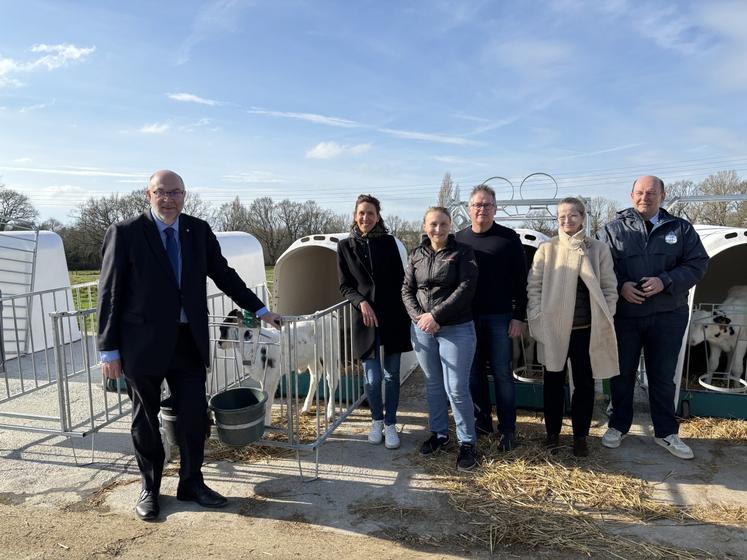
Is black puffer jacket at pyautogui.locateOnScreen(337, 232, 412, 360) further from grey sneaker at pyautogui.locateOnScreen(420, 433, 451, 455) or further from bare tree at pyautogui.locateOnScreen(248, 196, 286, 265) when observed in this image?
bare tree at pyautogui.locateOnScreen(248, 196, 286, 265)

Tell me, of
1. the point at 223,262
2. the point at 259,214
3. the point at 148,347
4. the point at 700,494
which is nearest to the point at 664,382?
the point at 700,494

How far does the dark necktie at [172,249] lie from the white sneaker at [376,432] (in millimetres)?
2369

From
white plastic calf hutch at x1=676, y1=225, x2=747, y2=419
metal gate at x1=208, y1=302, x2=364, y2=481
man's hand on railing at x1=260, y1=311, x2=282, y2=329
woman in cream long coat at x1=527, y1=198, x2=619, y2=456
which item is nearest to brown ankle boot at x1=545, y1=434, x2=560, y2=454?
woman in cream long coat at x1=527, y1=198, x2=619, y2=456

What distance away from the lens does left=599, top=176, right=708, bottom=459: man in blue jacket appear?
4.30 m

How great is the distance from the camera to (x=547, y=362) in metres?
4.27

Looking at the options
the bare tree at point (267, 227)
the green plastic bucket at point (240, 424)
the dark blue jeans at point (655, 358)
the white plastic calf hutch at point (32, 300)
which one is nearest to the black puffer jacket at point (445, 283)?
the green plastic bucket at point (240, 424)

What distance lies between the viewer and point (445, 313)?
391 cm

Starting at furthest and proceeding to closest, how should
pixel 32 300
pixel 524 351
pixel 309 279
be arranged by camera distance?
pixel 32 300 < pixel 309 279 < pixel 524 351

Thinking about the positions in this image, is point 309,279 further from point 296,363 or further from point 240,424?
point 240,424

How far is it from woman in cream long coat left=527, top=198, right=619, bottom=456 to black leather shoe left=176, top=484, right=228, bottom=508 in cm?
279

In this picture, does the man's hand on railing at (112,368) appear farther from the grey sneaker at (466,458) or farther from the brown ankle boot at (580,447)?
the brown ankle boot at (580,447)

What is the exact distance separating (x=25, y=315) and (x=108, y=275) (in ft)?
23.4

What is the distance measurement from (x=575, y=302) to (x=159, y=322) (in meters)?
3.17

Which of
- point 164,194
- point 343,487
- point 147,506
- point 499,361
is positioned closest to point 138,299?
point 164,194
